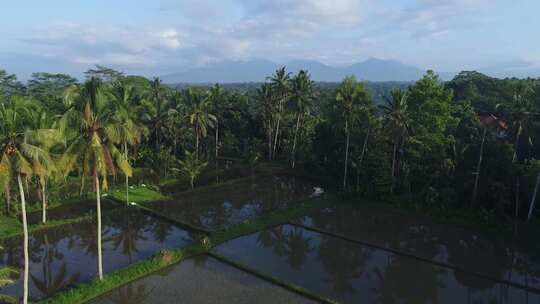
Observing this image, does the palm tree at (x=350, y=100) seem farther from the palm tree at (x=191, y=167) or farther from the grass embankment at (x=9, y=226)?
the grass embankment at (x=9, y=226)

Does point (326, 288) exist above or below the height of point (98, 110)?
below

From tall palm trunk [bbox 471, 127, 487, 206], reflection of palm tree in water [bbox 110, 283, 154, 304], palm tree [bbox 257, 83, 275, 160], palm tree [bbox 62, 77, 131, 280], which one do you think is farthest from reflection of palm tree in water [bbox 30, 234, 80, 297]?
palm tree [bbox 257, 83, 275, 160]

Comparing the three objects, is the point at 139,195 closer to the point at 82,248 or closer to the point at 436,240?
the point at 82,248

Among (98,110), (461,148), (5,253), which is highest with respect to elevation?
(98,110)

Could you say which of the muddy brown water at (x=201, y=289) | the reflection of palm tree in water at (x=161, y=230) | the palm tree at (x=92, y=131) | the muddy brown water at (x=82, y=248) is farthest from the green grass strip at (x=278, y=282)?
the palm tree at (x=92, y=131)

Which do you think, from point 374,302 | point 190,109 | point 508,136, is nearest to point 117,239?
point 374,302

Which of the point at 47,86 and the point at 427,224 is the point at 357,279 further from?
the point at 47,86

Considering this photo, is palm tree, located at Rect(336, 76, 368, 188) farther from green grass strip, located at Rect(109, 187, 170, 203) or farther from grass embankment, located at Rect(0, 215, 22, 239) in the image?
grass embankment, located at Rect(0, 215, 22, 239)
